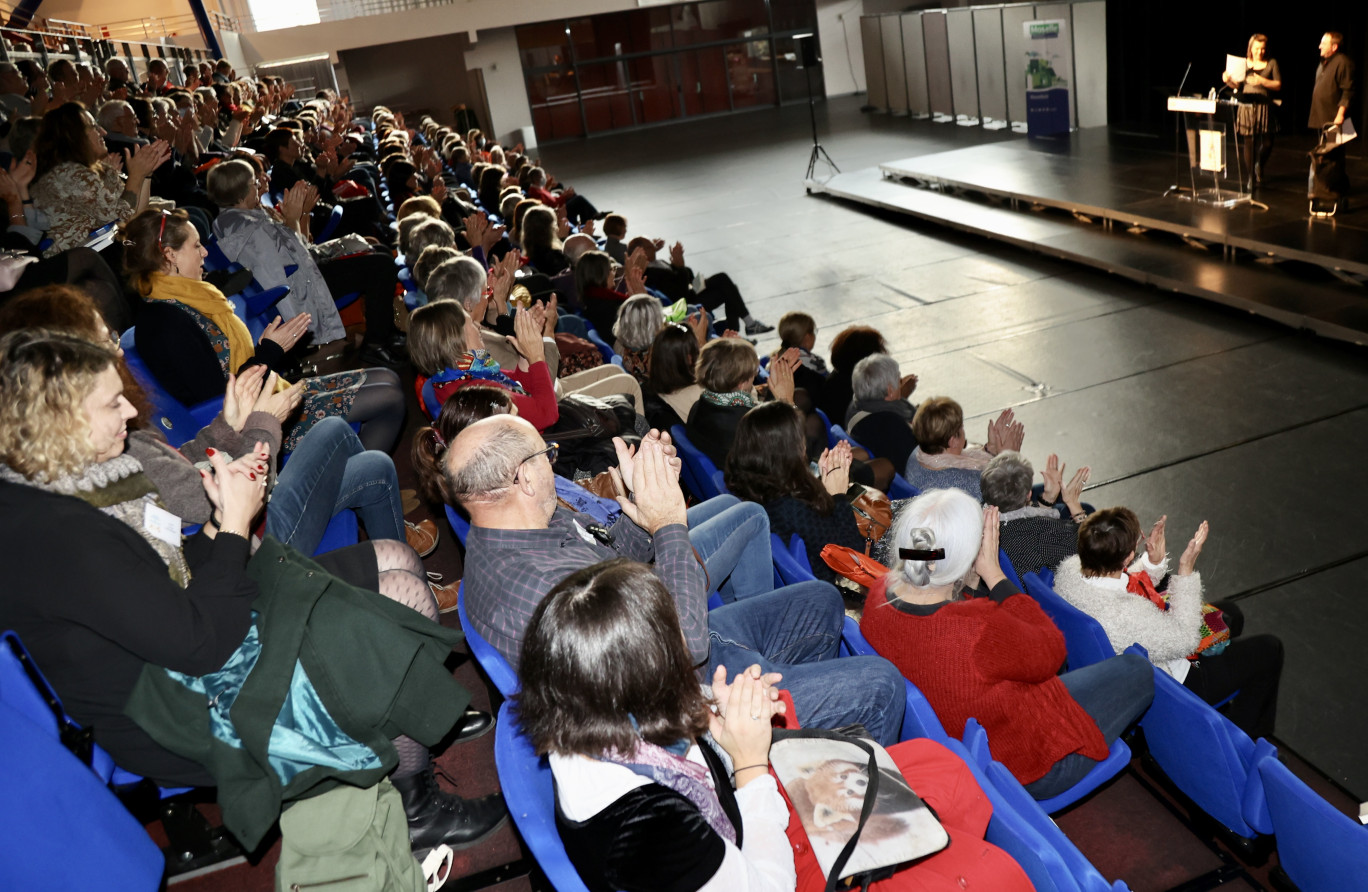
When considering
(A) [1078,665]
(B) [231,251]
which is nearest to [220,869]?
(A) [1078,665]

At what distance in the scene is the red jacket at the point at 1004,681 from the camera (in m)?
2.12

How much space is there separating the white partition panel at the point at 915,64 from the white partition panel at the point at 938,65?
7.5 inches

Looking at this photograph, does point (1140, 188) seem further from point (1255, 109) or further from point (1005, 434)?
point (1005, 434)

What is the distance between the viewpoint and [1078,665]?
8.79 ft

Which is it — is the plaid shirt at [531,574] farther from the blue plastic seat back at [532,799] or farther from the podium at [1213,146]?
the podium at [1213,146]

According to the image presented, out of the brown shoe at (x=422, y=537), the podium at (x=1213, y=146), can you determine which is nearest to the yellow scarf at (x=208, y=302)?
the brown shoe at (x=422, y=537)

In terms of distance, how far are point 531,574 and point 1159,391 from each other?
464cm

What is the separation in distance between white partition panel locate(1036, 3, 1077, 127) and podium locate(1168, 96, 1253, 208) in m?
5.52

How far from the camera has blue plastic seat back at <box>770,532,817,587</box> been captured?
281 cm

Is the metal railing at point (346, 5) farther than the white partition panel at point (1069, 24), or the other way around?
the metal railing at point (346, 5)

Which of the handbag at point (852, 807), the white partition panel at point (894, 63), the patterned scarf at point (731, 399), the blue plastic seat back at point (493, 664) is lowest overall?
the handbag at point (852, 807)

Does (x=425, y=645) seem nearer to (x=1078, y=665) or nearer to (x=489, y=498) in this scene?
(x=489, y=498)

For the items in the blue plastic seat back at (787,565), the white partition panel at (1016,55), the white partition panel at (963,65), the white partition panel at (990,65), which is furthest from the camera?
the white partition panel at (963,65)

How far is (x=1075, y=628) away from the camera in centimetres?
259
